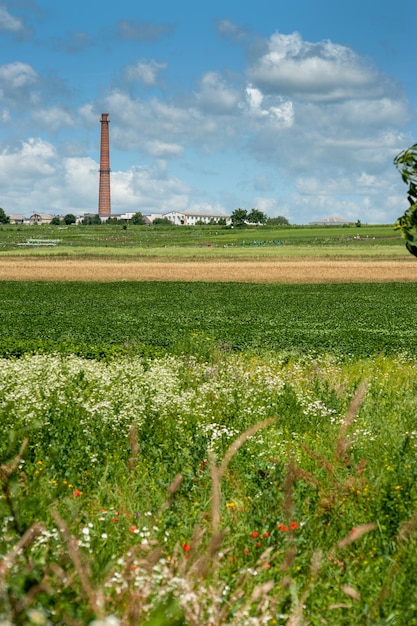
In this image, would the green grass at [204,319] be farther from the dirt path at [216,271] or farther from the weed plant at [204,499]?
the dirt path at [216,271]

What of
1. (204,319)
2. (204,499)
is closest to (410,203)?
(204,499)

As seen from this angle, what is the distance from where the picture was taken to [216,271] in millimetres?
69875

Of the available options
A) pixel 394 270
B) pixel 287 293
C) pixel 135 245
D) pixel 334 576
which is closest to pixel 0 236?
pixel 135 245

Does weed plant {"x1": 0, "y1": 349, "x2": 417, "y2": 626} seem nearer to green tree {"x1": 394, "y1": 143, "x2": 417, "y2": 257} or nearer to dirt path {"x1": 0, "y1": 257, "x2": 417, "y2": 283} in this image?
green tree {"x1": 394, "y1": 143, "x2": 417, "y2": 257}

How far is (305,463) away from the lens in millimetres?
9008

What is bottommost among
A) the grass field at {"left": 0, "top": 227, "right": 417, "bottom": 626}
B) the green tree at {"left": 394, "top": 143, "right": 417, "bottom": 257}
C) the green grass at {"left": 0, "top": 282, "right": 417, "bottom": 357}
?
the green grass at {"left": 0, "top": 282, "right": 417, "bottom": 357}

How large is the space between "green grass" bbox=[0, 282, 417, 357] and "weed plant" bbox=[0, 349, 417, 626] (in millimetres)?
7760

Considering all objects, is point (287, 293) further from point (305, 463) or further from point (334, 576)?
point (334, 576)

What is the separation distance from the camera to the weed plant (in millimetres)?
3875

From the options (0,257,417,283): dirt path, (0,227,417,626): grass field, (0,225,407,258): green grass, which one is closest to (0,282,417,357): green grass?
(0,227,417,626): grass field

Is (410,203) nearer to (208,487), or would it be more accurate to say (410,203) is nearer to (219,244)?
(208,487)

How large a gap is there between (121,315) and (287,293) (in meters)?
17.3

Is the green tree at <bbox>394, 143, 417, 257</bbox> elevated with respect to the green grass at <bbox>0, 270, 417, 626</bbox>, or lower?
elevated

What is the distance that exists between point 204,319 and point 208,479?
23716 mm
